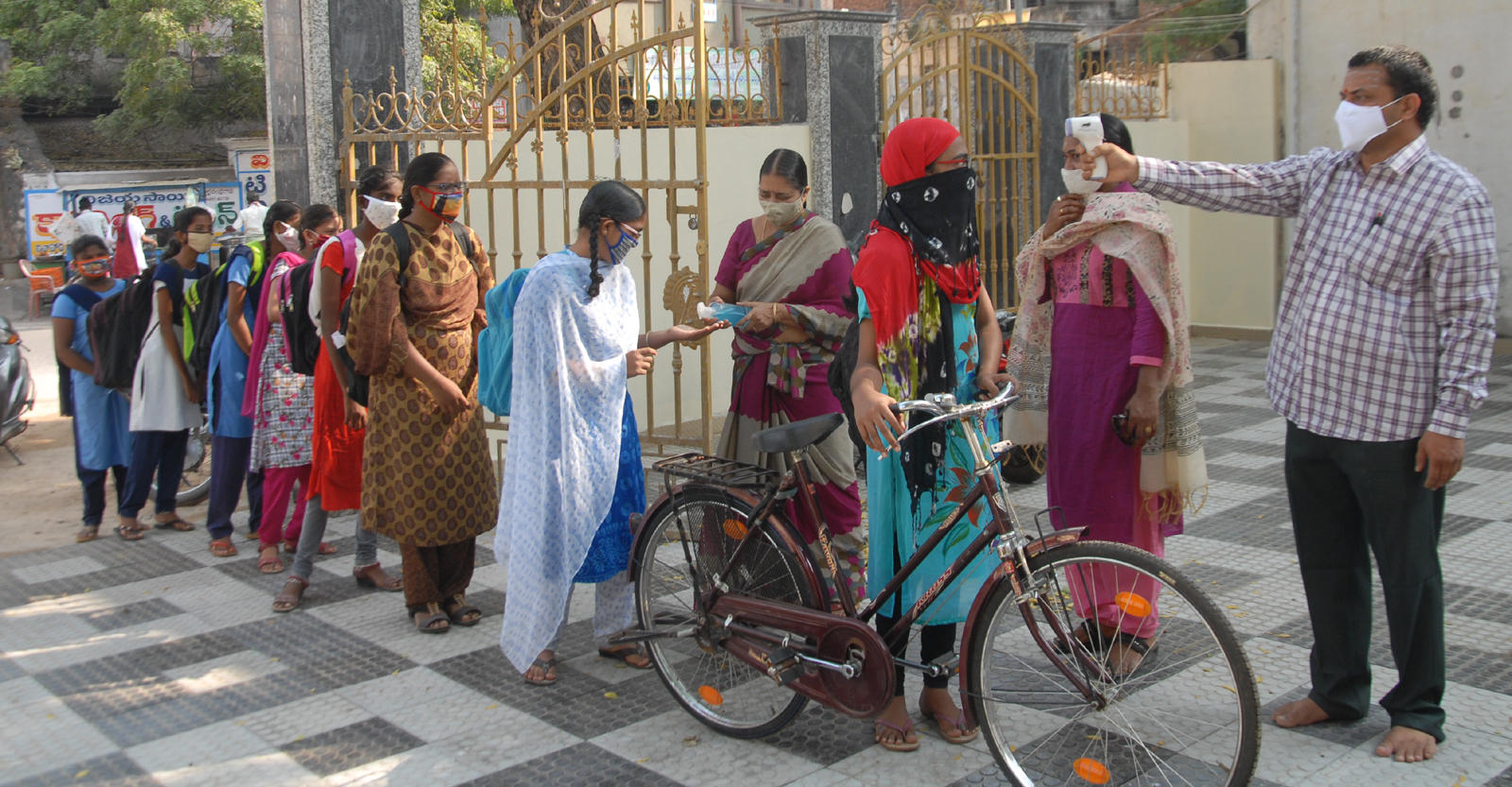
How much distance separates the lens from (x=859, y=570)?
14.0ft

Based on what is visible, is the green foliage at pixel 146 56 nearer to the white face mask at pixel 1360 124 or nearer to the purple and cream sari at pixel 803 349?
the purple and cream sari at pixel 803 349

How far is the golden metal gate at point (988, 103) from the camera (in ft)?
29.6

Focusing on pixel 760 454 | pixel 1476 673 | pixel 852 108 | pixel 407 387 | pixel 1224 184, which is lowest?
pixel 1476 673

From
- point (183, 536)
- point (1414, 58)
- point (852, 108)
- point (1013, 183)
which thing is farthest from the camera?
point (1013, 183)

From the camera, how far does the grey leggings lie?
5055 mm

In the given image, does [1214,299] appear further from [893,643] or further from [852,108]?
[893,643]

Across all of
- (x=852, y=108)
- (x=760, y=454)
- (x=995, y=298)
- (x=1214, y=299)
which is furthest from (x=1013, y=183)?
(x=760, y=454)

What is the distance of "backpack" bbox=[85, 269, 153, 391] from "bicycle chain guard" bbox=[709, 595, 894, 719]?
4156 millimetres

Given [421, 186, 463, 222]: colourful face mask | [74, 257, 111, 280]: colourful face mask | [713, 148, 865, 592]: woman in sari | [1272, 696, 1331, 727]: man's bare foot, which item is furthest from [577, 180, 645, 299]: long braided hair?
[74, 257, 111, 280]: colourful face mask

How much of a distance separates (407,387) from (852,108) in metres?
4.84

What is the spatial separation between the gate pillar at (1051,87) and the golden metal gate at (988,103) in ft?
0.40

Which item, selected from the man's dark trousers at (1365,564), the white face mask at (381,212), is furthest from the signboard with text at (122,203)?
the man's dark trousers at (1365,564)

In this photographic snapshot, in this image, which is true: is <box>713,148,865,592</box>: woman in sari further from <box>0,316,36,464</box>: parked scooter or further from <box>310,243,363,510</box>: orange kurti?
<box>0,316,36,464</box>: parked scooter

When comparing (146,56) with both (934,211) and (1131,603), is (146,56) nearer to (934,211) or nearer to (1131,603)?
(934,211)
